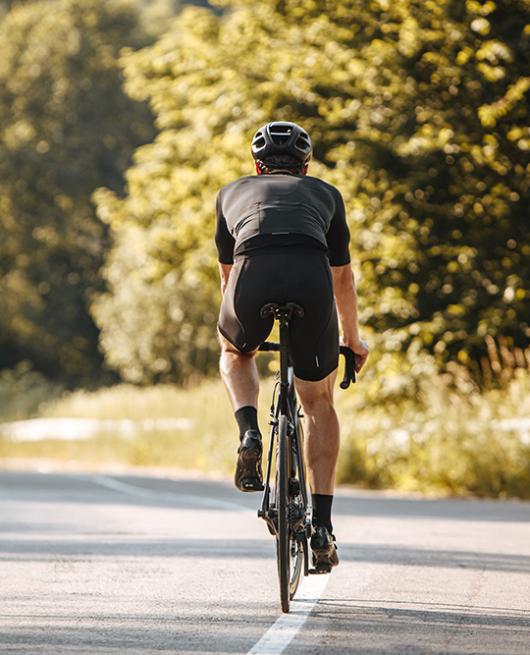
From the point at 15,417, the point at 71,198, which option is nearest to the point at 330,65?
the point at 15,417

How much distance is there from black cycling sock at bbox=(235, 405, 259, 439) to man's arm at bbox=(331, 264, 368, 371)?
0.66m

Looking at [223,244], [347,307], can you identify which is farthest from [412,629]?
[223,244]

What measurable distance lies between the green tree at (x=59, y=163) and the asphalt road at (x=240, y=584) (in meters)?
50.8

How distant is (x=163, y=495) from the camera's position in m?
18.2

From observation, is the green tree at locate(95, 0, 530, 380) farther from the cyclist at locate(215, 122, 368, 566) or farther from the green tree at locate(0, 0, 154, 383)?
the green tree at locate(0, 0, 154, 383)

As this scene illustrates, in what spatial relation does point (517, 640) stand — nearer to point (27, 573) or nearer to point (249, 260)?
point (249, 260)

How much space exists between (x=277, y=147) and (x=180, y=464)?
21.2m

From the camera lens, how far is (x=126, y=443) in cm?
3186

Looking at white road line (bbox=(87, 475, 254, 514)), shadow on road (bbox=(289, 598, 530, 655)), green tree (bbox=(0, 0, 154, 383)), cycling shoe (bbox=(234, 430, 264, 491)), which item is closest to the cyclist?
cycling shoe (bbox=(234, 430, 264, 491))

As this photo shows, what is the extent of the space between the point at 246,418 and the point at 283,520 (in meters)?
0.53

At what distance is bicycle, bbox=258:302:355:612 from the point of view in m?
7.47

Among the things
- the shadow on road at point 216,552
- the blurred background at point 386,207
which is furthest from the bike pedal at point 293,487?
the blurred background at point 386,207

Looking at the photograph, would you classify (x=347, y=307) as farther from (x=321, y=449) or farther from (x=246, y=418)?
(x=246, y=418)

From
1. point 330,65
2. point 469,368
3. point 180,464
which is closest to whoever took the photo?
point 469,368
